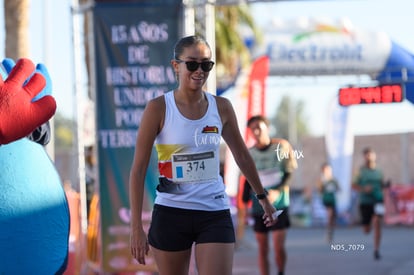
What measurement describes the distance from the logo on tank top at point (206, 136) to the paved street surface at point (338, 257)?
3.30 m

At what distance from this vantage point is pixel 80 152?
36.8ft

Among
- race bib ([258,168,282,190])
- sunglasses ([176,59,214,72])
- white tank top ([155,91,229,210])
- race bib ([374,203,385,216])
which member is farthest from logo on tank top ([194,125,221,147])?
race bib ([374,203,385,216])

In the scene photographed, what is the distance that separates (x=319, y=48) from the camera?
2222cm

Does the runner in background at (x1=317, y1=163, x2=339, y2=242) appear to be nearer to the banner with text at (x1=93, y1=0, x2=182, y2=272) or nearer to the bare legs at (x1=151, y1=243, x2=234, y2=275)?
the banner with text at (x1=93, y1=0, x2=182, y2=272)

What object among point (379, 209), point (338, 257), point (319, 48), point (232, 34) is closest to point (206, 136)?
point (379, 209)

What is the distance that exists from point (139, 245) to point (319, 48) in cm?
1723

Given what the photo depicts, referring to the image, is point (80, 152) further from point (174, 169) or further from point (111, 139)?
point (174, 169)

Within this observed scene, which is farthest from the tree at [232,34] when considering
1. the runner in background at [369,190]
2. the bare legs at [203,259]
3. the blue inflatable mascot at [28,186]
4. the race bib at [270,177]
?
the bare legs at [203,259]

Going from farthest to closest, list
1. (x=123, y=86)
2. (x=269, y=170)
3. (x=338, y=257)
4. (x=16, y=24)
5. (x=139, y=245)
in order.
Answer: (x=338, y=257) < (x=16, y=24) < (x=123, y=86) < (x=269, y=170) < (x=139, y=245)

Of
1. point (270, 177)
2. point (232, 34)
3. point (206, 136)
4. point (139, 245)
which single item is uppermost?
point (232, 34)

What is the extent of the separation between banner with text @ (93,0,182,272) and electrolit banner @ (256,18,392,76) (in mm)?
11676

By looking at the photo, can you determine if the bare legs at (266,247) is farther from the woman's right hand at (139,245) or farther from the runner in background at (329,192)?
the runner in background at (329,192)

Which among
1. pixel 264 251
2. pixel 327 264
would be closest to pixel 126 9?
pixel 264 251

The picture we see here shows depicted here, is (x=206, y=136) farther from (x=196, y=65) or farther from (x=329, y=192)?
(x=329, y=192)
